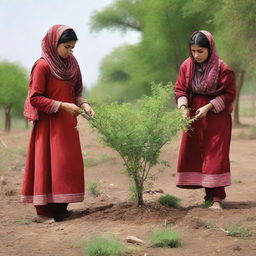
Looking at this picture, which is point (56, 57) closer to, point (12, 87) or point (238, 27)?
point (238, 27)

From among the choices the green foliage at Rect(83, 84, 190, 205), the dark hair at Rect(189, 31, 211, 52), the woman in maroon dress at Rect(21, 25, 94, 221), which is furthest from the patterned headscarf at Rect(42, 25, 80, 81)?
the dark hair at Rect(189, 31, 211, 52)

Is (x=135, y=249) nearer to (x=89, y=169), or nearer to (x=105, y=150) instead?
(x=89, y=169)

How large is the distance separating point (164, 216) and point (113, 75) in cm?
4253

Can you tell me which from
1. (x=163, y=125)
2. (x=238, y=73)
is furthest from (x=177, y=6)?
(x=163, y=125)

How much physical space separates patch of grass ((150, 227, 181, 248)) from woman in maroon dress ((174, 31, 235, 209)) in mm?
1652

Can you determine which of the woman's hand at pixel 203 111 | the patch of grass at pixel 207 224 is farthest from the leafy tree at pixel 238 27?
the patch of grass at pixel 207 224

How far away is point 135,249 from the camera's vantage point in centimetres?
501

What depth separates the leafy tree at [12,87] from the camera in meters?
28.2

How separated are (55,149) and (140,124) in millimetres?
977

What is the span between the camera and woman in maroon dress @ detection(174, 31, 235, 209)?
6.74 meters

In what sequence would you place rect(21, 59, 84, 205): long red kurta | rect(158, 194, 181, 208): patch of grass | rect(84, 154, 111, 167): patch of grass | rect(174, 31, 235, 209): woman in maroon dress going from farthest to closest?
rect(84, 154, 111, 167): patch of grass
rect(158, 194, 181, 208): patch of grass
rect(174, 31, 235, 209): woman in maroon dress
rect(21, 59, 84, 205): long red kurta

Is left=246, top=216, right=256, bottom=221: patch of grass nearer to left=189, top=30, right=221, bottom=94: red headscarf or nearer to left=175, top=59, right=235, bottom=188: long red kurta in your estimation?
left=175, top=59, right=235, bottom=188: long red kurta

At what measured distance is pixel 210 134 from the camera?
6941 mm

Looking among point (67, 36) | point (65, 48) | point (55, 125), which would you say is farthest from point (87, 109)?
point (67, 36)
